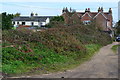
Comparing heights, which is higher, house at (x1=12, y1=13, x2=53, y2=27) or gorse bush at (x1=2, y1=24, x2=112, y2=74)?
house at (x1=12, y1=13, x2=53, y2=27)

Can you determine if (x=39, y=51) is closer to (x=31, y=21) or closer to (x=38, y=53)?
(x=38, y=53)

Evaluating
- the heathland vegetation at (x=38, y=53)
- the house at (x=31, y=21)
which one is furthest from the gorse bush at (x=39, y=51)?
the house at (x=31, y=21)

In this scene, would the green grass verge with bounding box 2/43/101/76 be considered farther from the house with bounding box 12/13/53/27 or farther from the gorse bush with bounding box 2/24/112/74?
the house with bounding box 12/13/53/27

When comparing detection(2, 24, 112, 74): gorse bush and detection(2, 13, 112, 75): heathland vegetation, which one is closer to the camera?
detection(2, 13, 112, 75): heathland vegetation

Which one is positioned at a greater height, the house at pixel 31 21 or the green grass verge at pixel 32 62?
the house at pixel 31 21

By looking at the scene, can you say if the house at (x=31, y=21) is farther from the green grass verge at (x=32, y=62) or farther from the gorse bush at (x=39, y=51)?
the green grass verge at (x=32, y=62)

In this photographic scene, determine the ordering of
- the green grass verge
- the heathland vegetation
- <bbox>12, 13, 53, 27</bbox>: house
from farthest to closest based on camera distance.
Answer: <bbox>12, 13, 53, 27</bbox>: house < the heathland vegetation < the green grass verge

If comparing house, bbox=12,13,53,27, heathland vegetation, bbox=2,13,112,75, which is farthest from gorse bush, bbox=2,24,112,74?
house, bbox=12,13,53,27

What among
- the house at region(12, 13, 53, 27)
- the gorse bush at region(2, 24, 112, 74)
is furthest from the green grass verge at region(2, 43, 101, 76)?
the house at region(12, 13, 53, 27)

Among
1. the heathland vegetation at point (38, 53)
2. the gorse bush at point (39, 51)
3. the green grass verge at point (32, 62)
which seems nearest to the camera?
the green grass verge at point (32, 62)

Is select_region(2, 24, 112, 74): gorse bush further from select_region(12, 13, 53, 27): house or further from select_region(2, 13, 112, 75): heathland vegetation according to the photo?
select_region(12, 13, 53, 27): house

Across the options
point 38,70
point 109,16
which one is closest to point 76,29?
point 38,70

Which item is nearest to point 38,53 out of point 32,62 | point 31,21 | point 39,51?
point 39,51

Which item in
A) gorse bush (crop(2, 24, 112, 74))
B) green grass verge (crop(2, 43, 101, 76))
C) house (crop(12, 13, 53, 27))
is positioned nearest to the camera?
green grass verge (crop(2, 43, 101, 76))
